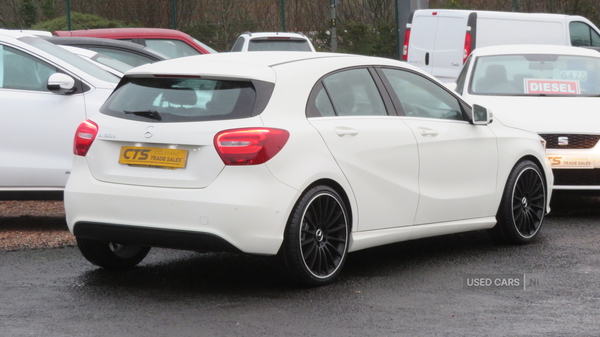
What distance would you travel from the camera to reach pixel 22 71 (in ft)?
28.8

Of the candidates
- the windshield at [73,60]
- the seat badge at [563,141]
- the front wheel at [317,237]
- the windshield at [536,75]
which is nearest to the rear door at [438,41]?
the windshield at [536,75]

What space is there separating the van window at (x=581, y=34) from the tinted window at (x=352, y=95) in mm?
15110

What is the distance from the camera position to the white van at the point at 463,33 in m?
19.1

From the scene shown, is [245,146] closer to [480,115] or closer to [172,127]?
[172,127]

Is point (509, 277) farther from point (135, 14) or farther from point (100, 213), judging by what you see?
point (135, 14)

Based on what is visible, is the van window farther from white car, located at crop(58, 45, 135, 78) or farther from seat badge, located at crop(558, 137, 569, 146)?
white car, located at crop(58, 45, 135, 78)

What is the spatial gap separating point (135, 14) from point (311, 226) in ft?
72.9

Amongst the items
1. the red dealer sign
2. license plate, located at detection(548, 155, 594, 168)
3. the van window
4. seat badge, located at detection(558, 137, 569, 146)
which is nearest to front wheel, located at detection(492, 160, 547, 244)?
license plate, located at detection(548, 155, 594, 168)

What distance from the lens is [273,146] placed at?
585cm

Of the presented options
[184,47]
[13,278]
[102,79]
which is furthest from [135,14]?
[13,278]

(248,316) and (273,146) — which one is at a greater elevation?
(273,146)

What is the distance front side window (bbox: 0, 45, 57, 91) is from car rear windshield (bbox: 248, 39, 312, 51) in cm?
1006

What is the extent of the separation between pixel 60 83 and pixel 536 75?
5.22 metres

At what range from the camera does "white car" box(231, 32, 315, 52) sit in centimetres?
1880
